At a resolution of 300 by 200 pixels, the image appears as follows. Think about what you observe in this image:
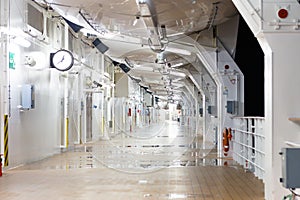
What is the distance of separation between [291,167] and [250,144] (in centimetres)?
551

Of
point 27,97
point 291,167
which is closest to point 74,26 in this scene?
point 27,97

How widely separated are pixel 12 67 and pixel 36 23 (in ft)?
5.87

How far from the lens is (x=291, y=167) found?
312 cm

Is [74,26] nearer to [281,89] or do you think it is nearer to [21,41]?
[21,41]

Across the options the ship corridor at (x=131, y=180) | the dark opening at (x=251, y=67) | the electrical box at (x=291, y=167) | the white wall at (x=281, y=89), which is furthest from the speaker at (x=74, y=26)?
the electrical box at (x=291, y=167)

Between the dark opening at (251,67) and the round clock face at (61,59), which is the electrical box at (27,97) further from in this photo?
the dark opening at (251,67)

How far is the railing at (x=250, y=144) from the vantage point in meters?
7.38

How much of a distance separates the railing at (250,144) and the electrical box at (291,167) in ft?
12.9

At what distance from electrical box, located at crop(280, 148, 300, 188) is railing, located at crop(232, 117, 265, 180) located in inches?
155

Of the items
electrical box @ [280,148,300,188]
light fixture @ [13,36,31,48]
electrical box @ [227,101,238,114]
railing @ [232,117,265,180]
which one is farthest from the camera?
electrical box @ [227,101,238,114]

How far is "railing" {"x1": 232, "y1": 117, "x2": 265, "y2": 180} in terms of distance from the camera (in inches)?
291

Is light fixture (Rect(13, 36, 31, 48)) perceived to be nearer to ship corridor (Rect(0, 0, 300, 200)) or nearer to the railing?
ship corridor (Rect(0, 0, 300, 200))

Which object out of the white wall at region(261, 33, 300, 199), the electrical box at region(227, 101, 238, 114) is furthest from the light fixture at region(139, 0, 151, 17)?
the electrical box at region(227, 101, 238, 114)

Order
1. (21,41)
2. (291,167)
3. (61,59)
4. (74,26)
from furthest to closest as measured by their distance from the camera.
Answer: (74,26), (61,59), (21,41), (291,167)
